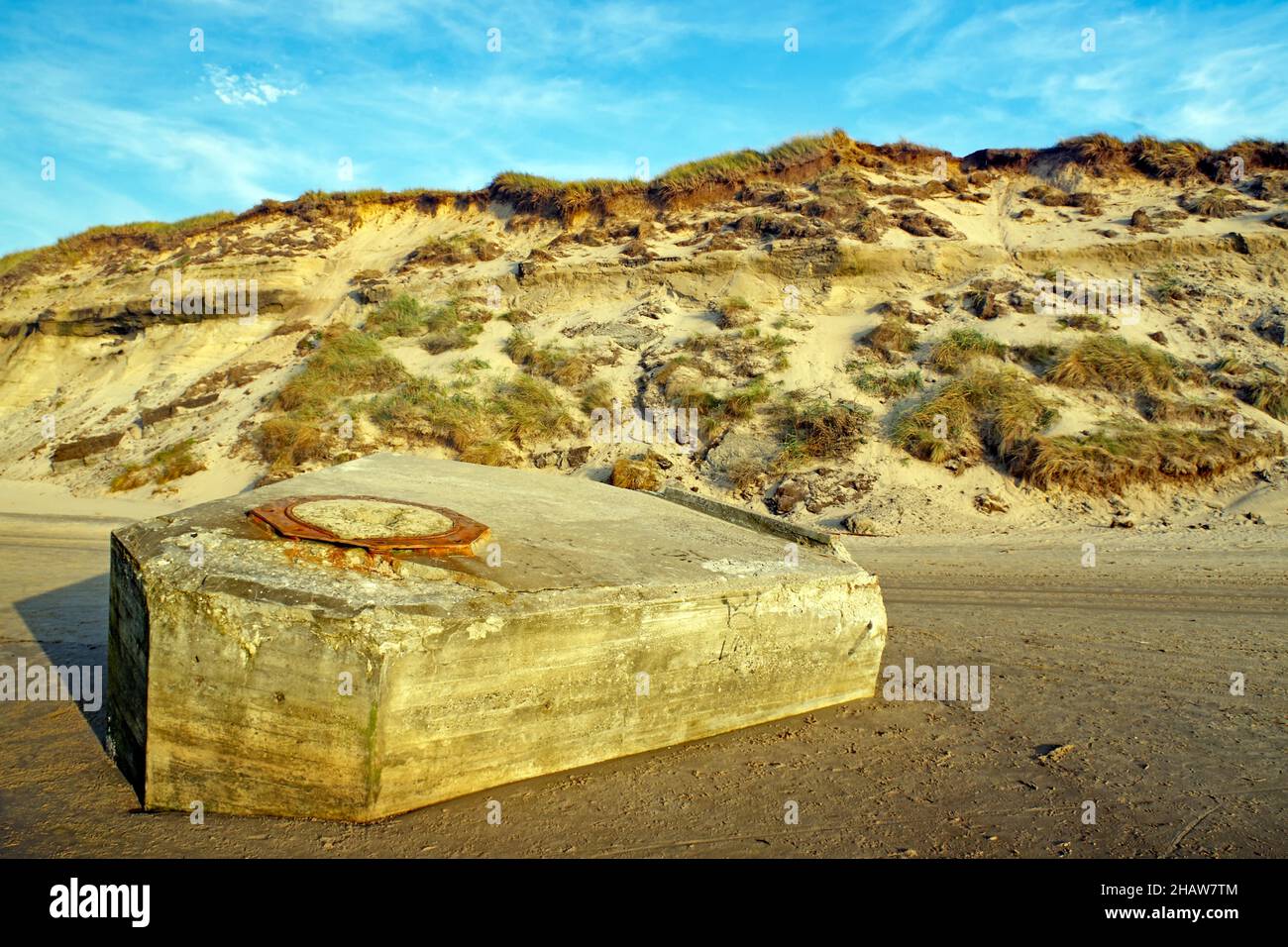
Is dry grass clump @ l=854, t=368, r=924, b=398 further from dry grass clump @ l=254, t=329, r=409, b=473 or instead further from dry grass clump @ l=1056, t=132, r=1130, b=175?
dry grass clump @ l=1056, t=132, r=1130, b=175

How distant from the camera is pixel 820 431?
11.7 m

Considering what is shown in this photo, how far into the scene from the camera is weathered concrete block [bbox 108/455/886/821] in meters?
2.61

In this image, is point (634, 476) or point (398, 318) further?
point (398, 318)

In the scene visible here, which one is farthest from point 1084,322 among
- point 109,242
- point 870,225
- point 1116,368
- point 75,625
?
point 109,242

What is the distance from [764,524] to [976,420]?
738 cm

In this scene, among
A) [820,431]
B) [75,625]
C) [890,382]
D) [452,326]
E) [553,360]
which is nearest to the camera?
[75,625]

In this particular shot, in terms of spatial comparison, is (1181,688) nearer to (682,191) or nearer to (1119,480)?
(1119,480)

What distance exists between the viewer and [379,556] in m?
3.12

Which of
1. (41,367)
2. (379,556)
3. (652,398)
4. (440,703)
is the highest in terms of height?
(41,367)

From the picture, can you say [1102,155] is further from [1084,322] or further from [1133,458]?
[1133,458]

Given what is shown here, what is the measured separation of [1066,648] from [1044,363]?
31.4ft

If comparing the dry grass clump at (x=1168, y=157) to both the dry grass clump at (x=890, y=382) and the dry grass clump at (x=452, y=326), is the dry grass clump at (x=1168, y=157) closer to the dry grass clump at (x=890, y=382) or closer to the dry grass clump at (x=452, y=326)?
the dry grass clump at (x=890, y=382)

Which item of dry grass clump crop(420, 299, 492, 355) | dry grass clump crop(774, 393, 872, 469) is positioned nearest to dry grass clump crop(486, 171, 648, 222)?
dry grass clump crop(420, 299, 492, 355)
